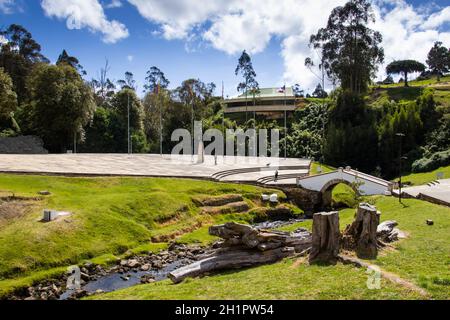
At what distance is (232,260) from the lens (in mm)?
17859

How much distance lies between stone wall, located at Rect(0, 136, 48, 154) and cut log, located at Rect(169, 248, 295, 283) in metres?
55.2

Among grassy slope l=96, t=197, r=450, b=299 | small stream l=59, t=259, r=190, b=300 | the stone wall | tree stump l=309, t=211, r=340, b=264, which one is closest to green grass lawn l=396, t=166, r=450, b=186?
grassy slope l=96, t=197, r=450, b=299

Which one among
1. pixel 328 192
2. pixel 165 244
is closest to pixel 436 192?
pixel 328 192

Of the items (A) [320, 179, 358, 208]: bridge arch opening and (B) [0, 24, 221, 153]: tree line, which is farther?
(B) [0, 24, 221, 153]: tree line

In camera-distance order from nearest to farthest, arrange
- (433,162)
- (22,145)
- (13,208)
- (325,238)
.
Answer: (325,238) → (13,208) → (433,162) → (22,145)

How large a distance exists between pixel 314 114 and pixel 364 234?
70.3 m

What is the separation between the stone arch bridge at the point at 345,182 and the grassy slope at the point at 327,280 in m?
21.9

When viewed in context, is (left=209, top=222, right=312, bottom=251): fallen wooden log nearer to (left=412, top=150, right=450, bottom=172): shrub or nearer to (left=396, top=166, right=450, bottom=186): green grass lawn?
(left=396, top=166, right=450, bottom=186): green grass lawn

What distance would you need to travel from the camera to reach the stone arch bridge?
41.0 m

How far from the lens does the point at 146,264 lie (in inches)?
1037

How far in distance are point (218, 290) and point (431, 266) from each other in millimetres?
7841

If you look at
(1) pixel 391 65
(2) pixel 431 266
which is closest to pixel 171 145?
(1) pixel 391 65

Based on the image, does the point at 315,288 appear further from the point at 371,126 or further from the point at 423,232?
the point at 371,126

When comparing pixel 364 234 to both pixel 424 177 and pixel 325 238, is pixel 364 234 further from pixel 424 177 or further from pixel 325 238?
pixel 424 177
